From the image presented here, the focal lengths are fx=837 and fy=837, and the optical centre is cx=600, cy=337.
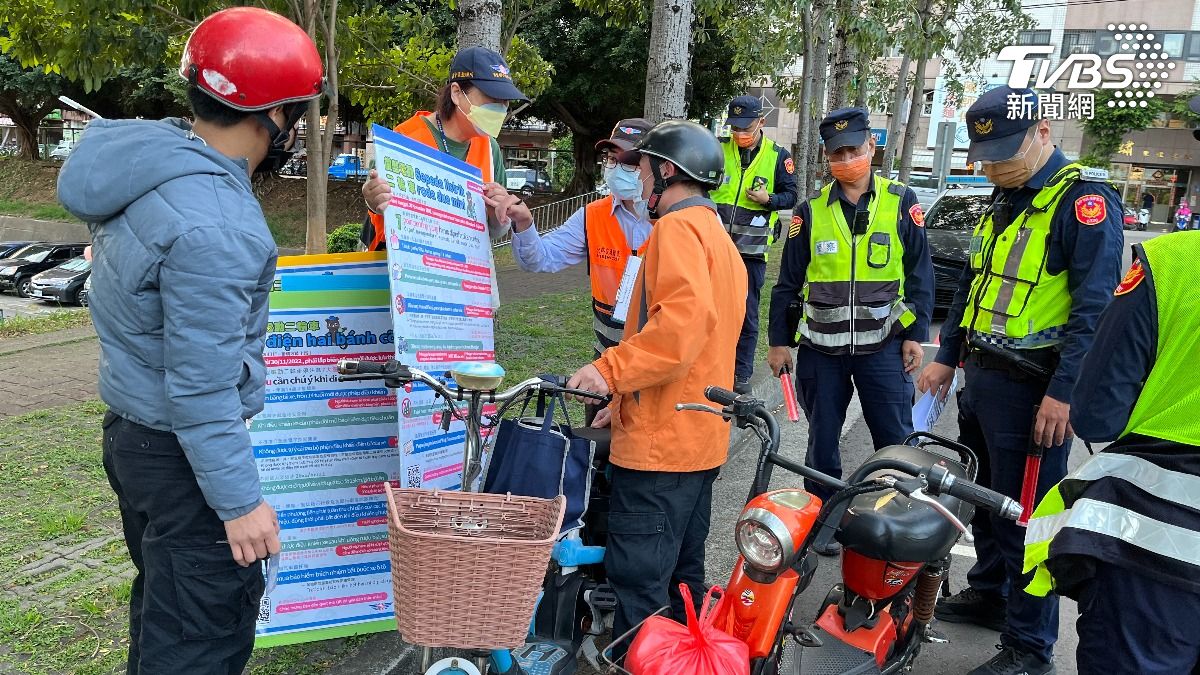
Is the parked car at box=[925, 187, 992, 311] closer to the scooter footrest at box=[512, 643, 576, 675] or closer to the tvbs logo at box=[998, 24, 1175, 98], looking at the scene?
the scooter footrest at box=[512, 643, 576, 675]

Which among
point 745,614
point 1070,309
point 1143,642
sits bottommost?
point 745,614

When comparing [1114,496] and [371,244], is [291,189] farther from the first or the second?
[1114,496]

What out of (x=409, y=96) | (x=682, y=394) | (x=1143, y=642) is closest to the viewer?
(x=1143, y=642)

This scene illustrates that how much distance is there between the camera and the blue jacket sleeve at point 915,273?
4.15 m

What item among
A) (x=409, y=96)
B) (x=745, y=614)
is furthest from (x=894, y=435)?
(x=409, y=96)

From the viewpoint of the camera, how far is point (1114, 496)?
6.57ft

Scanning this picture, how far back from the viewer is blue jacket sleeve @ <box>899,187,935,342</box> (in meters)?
4.15

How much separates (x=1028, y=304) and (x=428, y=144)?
8.28 ft

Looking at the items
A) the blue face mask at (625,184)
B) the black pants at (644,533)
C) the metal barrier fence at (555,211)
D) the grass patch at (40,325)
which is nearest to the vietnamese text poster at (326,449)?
the black pants at (644,533)

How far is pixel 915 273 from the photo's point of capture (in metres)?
4.21

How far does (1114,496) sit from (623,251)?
239 cm

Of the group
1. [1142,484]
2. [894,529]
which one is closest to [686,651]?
[894,529]

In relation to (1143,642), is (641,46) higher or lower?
higher

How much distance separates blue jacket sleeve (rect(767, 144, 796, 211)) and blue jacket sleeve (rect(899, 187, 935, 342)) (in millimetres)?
2887
